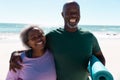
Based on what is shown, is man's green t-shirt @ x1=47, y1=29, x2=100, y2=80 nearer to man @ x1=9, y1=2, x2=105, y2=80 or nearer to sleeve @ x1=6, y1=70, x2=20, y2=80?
man @ x1=9, y1=2, x2=105, y2=80

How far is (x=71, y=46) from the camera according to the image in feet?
10.7

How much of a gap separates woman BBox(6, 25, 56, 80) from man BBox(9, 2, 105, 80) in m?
0.11

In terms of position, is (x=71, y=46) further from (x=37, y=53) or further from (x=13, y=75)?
(x=13, y=75)

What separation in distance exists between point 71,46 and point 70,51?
6 centimetres

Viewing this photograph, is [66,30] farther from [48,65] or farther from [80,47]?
[48,65]

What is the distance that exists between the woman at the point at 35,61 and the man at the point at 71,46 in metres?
0.11

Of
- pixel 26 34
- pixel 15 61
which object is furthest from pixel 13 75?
pixel 26 34

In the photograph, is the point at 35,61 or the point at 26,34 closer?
the point at 35,61

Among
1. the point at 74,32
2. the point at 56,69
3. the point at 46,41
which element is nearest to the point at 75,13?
the point at 74,32

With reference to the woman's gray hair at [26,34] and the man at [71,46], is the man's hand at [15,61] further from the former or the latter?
the man at [71,46]

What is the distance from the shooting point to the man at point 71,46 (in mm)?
3234

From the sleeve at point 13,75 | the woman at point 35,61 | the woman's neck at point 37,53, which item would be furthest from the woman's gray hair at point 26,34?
the sleeve at point 13,75

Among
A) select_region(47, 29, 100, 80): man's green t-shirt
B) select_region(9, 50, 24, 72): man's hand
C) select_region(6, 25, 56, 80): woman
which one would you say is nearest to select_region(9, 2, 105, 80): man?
select_region(47, 29, 100, 80): man's green t-shirt

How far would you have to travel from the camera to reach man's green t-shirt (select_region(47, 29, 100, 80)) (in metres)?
3.24
